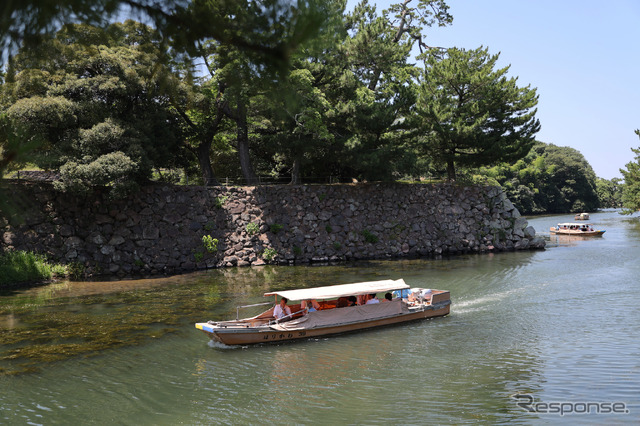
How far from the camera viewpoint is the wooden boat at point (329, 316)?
52.4 feet

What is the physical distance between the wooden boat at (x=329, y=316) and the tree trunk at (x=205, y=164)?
58.9 feet

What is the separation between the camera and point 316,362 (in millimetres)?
14727

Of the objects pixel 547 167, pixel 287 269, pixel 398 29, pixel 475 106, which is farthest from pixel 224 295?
pixel 547 167

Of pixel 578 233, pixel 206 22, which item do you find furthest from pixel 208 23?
pixel 578 233

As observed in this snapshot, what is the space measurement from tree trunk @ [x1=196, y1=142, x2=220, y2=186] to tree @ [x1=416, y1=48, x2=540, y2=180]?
15.5 metres

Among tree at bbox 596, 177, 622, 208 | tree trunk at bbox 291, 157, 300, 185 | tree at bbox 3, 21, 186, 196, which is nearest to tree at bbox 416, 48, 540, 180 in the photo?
Result: tree trunk at bbox 291, 157, 300, 185

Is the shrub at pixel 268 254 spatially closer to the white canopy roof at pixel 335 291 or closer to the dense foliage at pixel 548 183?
the white canopy roof at pixel 335 291

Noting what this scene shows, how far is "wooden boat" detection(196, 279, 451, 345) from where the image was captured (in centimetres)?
1598

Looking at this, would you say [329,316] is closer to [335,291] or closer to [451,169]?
[335,291]

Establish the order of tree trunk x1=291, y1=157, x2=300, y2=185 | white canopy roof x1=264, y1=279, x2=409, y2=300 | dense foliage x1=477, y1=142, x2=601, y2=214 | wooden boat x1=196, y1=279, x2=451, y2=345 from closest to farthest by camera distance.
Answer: wooden boat x1=196, y1=279, x2=451, y2=345 < white canopy roof x1=264, y1=279, x2=409, y2=300 < tree trunk x1=291, y1=157, x2=300, y2=185 < dense foliage x1=477, y1=142, x2=601, y2=214

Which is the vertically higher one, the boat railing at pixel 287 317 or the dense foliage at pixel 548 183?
the dense foliage at pixel 548 183

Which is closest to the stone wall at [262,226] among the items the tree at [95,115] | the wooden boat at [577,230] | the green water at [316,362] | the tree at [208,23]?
the tree at [95,115]

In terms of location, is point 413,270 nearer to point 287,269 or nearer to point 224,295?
point 287,269

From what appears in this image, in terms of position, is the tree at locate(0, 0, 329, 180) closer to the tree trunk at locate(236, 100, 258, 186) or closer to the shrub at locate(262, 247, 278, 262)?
the shrub at locate(262, 247, 278, 262)
